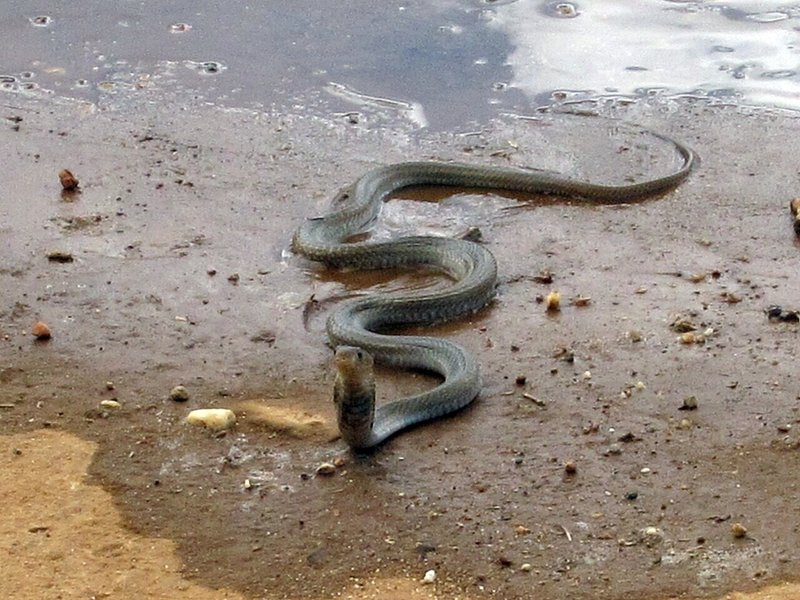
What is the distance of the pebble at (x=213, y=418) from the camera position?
659cm

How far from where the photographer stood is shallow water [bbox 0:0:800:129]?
11.9 metres

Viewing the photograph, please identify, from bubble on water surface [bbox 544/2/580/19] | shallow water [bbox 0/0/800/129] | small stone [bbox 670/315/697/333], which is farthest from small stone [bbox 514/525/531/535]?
bubble on water surface [bbox 544/2/580/19]

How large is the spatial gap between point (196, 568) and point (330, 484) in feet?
2.77

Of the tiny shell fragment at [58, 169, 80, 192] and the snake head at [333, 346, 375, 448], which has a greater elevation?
the snake head at [333, 346, 375, 448]

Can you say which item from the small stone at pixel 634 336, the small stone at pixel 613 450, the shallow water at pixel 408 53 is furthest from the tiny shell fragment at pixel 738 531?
the shallow water at pixel 408 53

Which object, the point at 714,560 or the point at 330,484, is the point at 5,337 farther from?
the point at 714,560

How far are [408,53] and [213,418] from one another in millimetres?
7034

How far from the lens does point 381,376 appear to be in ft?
24.3

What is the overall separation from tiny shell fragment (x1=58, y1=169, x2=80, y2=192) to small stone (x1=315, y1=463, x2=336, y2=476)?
420 centimetres

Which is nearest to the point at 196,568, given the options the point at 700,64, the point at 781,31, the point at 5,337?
the point at 5,337

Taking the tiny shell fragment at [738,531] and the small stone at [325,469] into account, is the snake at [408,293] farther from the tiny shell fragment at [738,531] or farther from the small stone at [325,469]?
the tiny shell fragment at [738,531]

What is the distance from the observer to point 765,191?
397 inches

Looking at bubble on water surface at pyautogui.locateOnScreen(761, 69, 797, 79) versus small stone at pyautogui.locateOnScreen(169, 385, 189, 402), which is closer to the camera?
small stone at pyautogui.locateOnScreen(169, 385, 189, 402)

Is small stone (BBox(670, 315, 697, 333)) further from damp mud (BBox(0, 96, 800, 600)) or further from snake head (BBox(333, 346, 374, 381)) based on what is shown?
snake head (BBox(333, 346, 374, 381))
